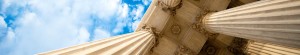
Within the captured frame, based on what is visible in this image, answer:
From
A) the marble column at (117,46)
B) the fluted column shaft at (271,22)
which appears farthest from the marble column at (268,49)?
the marble column at (117,46)

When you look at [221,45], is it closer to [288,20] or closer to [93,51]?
[93,51]

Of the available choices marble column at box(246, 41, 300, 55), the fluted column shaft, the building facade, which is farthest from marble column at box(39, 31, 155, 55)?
marble column at box(246, 41, 300, 55)

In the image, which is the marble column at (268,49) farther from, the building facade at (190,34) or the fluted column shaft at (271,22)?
the fluted column shaft at (271,22)

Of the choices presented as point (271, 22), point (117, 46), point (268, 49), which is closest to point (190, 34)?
point (268, 49)

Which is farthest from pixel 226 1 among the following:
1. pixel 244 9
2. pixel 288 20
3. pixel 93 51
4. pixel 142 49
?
pixel 288 20

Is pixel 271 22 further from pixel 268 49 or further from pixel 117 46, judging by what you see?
pixel 268 49

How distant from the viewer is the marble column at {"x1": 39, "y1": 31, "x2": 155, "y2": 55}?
736 cm

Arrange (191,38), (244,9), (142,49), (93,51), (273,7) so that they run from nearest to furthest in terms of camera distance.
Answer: (273,7), (244,9), (93,51), (142,49), (191,38)

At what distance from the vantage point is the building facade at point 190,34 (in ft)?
24.3

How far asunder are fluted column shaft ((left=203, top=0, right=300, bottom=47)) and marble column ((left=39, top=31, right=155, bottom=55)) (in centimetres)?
A: 298

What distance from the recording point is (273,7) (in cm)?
505

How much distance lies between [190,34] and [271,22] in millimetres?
7547

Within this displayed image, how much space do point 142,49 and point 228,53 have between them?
16.2ft

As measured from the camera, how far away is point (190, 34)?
12555 mm
